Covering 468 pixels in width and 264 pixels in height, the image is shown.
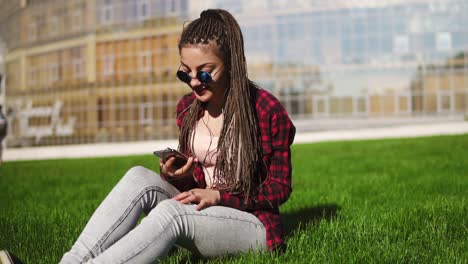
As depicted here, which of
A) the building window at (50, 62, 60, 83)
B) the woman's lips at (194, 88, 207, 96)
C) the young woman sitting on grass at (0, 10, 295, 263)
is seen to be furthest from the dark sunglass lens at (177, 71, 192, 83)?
the building window at (50, 62, 60, 83)

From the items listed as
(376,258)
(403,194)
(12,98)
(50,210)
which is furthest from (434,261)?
(12,98)

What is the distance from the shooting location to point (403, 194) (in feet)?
21.5

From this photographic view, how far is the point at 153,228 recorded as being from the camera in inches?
122

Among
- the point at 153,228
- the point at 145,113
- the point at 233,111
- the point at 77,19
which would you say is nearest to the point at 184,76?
the point at 233,111

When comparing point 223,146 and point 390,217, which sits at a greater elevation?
point 223,146

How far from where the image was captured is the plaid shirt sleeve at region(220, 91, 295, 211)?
358 centimetres

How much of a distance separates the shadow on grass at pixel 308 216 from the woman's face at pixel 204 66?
150 cm

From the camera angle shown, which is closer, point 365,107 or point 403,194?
point 403,194

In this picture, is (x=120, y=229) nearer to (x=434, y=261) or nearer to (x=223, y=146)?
(x=223, y=146)

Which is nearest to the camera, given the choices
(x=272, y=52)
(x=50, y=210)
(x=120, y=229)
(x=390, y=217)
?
(x=120, y=229)

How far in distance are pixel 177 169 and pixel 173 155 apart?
16 cm

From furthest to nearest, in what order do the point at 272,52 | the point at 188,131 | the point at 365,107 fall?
the point at 272,52
the point at 365,107
the point at 188,131

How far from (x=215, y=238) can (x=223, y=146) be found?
0.58 metres

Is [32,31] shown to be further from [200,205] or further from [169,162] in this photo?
[200,205]
